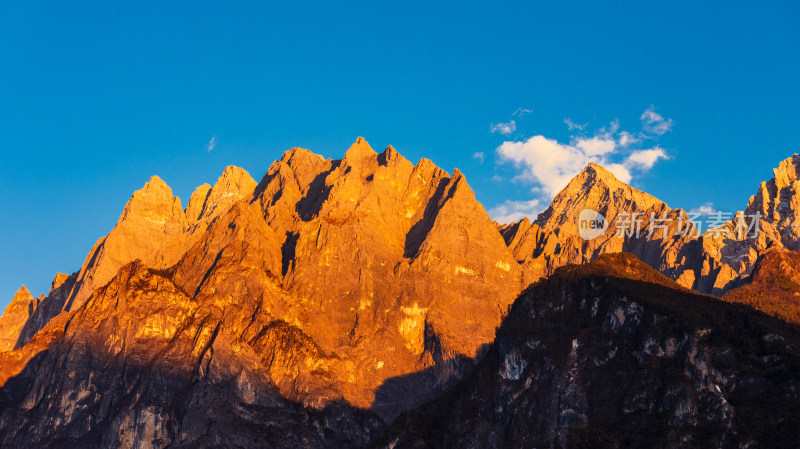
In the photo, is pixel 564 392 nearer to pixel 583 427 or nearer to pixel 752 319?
pixel 583 427

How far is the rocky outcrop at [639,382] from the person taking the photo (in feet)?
513

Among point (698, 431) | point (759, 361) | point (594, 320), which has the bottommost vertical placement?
point (698, 431)

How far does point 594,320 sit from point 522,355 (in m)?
16.5

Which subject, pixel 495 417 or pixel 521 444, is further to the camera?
pixel 495 417

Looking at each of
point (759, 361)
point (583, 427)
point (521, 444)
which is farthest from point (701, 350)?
point (521, 444)

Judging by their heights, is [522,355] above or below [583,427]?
above

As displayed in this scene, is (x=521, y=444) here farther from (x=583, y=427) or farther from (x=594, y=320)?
(x=594, y=320)

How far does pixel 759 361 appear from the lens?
164500 mm

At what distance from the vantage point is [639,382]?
169 meters

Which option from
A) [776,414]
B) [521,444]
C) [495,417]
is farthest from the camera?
[495,417]

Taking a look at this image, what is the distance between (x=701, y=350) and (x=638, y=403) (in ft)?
48.9

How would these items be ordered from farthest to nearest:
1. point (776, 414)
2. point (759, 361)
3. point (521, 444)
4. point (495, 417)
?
point (495, 417)
point (521, 444)
point (759, 361)
point (776, 414)

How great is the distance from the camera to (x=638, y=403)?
165m

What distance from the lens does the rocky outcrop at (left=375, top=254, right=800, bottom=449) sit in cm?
15625
